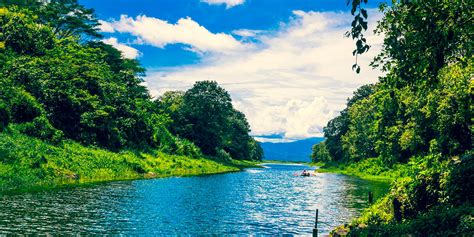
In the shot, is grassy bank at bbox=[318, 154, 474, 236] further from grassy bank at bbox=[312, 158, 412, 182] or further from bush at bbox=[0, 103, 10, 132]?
grassy bank at bbox=[312, 158, 412, 182]

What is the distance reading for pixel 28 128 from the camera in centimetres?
5331

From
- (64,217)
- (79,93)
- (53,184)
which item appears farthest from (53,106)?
(64,217)

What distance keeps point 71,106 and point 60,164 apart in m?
20.0

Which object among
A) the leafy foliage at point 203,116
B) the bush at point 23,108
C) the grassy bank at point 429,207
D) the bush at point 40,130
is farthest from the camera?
the leafy foliage at point 203,116

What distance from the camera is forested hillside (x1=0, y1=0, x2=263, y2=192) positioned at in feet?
166

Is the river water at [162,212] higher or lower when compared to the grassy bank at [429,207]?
lower

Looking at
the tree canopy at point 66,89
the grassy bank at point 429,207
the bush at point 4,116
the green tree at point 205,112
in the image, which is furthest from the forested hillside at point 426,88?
the green tree at point 205,112

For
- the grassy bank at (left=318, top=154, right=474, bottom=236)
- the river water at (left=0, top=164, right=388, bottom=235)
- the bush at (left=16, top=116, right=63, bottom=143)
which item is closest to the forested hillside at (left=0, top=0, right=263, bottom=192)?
the bush at (left=16, top=116, right=63, bottom=143)

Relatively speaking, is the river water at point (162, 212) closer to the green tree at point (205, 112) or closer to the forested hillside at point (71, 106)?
the forested hillside at point (71, 106)

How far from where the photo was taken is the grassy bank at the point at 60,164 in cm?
3991

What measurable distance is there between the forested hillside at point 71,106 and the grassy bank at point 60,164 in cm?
17

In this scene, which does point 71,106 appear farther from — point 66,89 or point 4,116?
point 4,116

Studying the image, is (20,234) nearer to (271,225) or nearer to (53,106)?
(271,225)

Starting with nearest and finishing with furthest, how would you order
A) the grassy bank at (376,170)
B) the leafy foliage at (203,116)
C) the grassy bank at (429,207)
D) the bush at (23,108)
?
A: the grassy bank at (429,207), the bush at (23,108), the grassy bank at (376,170), the leafy foliage at (203,116)
